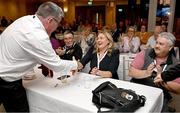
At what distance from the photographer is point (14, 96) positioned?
6.25ft

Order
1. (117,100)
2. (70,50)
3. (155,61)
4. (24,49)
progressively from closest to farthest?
(117,100)
(24,49)
(155,61)
(70,50)

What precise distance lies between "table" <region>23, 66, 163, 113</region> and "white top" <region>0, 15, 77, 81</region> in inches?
9.2

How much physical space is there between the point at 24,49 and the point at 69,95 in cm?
58

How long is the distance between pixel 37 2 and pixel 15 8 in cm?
201

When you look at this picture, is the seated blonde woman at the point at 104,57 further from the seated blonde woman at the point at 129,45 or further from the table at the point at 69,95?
the seated blonde woman at the point at 129,45

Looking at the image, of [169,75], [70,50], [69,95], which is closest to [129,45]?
[70,50]

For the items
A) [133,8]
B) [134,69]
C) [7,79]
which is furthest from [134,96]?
[133,8]

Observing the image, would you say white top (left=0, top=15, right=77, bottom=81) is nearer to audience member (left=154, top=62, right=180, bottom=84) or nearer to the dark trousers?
the dark trousers

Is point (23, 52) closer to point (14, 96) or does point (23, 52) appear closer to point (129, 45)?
point (14, 96)

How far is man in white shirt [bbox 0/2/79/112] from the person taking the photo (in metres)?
1.75

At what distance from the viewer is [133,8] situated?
38.6ft

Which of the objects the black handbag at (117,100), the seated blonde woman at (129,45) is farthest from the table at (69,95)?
the seated blonde woman at (129,45)

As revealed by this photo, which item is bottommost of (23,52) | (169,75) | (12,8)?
(169,75)

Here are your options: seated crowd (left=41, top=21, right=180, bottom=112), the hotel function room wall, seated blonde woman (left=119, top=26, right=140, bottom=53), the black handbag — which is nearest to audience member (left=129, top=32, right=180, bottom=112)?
seated crowd (left=41, top=21, right=180, bottom=112)
